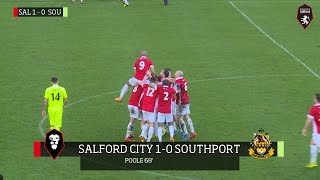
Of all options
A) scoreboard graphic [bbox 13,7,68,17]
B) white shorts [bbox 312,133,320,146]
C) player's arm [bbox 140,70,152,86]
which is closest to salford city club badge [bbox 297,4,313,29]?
scoreboard graphic [bbox 13,7,68,17]

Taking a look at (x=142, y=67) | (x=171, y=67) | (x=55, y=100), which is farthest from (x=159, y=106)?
(x=171, y=67)

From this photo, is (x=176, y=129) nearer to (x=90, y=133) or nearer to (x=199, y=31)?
(x=90, y=133)

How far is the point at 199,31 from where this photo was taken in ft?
147

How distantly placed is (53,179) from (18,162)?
1.93 metres

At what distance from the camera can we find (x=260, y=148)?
76.4 feet

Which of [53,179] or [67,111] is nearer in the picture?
[53,179]

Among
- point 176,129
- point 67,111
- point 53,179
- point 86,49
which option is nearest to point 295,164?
point 176,129

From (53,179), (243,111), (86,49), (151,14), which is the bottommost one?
(53,179)

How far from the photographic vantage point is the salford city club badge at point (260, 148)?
23136 millimetres

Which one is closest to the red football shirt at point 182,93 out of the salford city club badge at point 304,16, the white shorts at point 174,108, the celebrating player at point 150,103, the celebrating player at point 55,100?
the white shorts at point 174,108

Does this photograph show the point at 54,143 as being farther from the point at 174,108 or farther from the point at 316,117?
the point at 316,117

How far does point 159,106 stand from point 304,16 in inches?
1073

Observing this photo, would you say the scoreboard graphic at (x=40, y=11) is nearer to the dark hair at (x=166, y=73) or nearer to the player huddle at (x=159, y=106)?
the player huddle at (x=159, y=106)

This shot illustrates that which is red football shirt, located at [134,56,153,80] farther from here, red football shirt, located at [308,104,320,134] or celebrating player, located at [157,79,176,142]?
red football shirt, located at [308,104,320,134]
